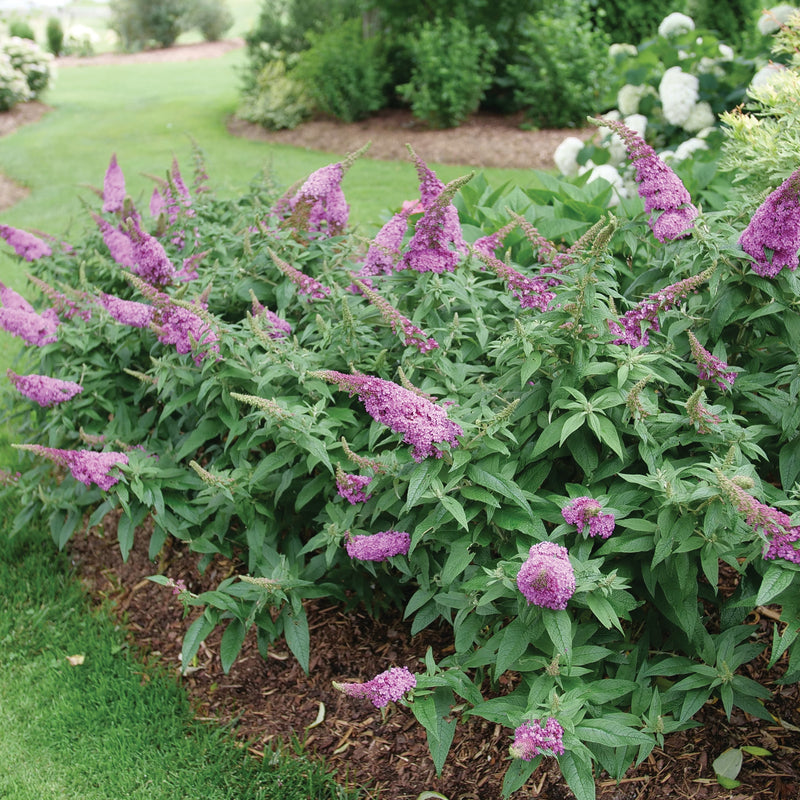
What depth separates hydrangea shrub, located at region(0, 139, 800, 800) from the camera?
2213mm

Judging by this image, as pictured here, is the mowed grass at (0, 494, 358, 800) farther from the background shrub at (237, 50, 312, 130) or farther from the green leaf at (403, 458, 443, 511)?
the background shrub at (237, 50, 312, 130)

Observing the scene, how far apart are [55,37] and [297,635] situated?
2624 cm

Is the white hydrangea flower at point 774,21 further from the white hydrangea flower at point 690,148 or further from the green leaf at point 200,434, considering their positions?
the green leaf at point 200,434

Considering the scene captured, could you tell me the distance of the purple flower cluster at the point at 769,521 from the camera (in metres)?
1.88

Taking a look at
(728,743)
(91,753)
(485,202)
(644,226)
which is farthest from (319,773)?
(485,202)

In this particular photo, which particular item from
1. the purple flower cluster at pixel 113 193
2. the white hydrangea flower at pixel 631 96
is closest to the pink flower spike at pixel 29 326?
the purple flower cluster at pixel 113 193

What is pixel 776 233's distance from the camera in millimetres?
2410

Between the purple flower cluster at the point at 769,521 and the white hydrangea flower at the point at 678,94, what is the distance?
180 inches

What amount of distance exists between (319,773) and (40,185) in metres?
9.67

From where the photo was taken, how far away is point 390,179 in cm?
941

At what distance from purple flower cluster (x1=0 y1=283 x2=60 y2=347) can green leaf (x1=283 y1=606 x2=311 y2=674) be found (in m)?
1.64

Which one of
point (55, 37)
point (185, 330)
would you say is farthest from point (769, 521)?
point (55, 37)

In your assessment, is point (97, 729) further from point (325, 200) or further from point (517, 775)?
point (325, 200)

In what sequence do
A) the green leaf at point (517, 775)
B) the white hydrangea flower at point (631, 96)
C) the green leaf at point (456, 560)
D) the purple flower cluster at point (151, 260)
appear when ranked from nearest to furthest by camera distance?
the green leaf at point (517, 775) → the green leaf at point (456, 560) → the purple flower cluster at point (151, 260) → the white hydrangea flower at point (631, 96)
